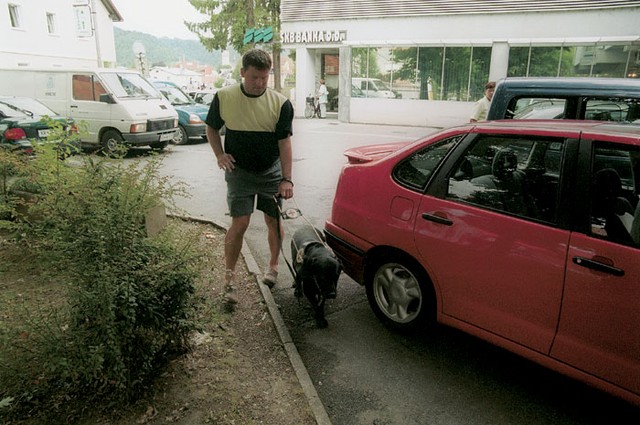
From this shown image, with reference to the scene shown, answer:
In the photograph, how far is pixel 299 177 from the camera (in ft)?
30.5

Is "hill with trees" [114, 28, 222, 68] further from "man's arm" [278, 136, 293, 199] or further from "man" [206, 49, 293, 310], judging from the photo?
"man's arm" [278, 136, 293, 199]

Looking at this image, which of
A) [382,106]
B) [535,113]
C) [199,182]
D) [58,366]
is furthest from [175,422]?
[382,106]

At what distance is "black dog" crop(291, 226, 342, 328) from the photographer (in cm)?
333

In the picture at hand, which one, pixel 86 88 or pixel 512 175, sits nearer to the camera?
pixel 512 175

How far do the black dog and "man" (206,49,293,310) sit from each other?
1.48 ft

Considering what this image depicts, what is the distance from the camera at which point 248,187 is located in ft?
12.7

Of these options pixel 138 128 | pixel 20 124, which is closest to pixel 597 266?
pixel 20 124

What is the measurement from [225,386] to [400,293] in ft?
4.62

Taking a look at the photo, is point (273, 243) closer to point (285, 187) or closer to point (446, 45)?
point (285, 187)

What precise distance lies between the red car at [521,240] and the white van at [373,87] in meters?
16.7

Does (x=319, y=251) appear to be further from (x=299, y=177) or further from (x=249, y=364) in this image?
(x=299, y=177)

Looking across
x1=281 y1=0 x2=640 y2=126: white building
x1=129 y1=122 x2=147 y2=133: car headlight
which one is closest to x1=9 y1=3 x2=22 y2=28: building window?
x1=281 y1=0 x2=640 y2=126: white building

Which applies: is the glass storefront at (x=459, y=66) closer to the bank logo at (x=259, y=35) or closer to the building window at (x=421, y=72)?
the building window at (x=421, y=72)

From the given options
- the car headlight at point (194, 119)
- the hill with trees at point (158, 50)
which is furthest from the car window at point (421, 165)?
the hill with trees at point (158, 50)
